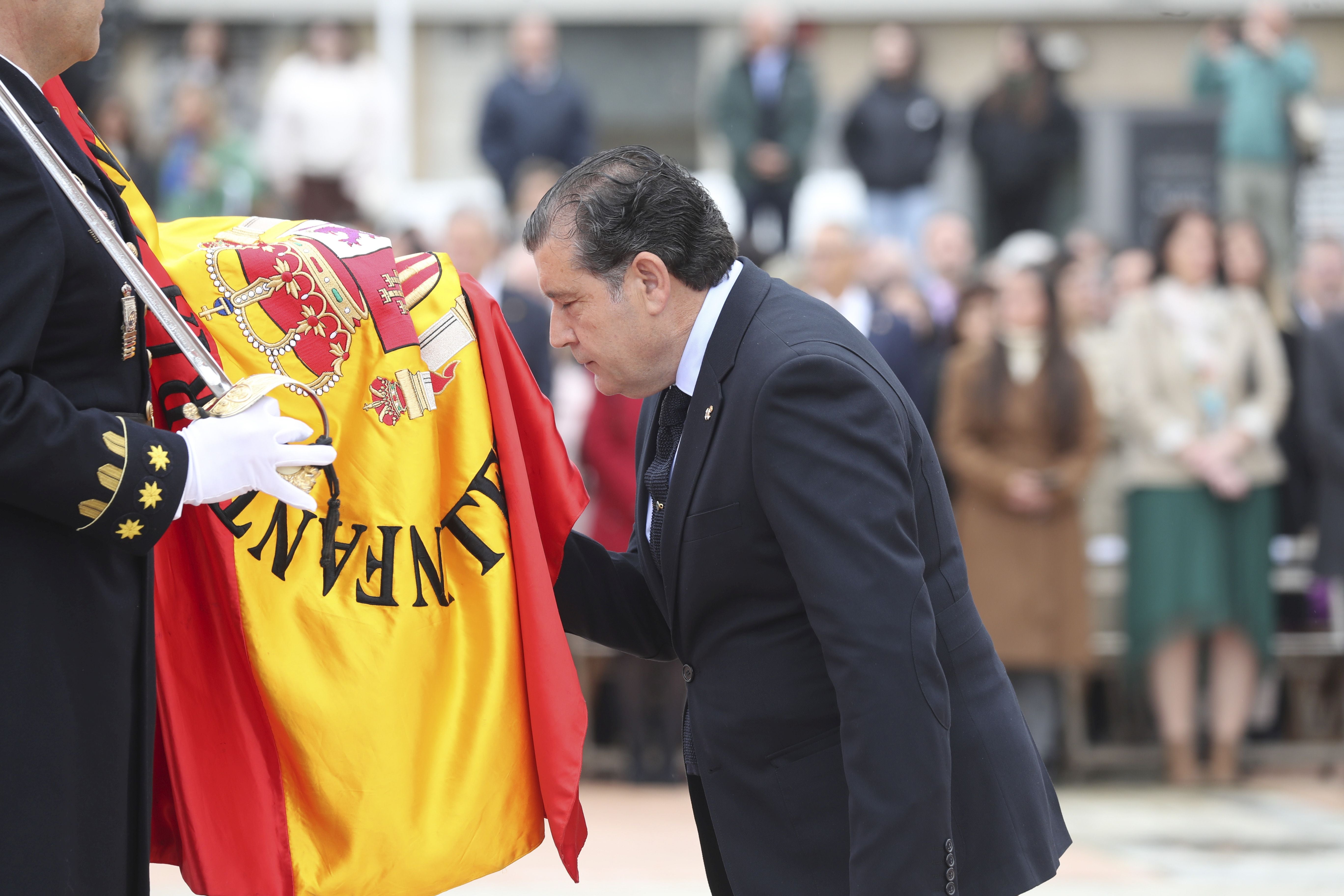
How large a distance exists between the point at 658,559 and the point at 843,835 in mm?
548

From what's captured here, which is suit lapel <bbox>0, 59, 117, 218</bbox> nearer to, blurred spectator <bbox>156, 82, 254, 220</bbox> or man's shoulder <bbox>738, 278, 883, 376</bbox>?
man's shoulder <bbox>738, 278, 883, 376</bbox>

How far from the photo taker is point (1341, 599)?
7.34 meters

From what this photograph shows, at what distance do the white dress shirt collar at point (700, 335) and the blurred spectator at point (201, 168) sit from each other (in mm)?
6522

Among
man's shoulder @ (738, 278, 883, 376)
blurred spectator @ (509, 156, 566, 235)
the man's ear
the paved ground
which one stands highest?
blurred spectator @ (509, 156, 566, 235)

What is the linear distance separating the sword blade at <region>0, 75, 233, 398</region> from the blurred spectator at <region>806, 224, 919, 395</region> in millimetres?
4668

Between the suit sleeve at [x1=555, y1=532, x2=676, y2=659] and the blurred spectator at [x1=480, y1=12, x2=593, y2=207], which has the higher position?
the blurred spectator at [x1=480, y1=12, x2=593, y2=207]

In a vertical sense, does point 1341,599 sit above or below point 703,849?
below

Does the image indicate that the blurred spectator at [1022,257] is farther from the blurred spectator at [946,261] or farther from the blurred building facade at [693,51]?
the blurred building facade at [693,51]

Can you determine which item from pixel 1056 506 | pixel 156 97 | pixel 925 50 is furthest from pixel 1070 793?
pixel 156 97

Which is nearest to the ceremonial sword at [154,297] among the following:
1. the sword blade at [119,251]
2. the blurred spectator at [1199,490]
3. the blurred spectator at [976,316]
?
the sword blade at [119,251]

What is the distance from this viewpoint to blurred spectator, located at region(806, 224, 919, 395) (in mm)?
6828

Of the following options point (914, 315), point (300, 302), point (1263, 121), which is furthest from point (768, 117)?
point (300, 302)

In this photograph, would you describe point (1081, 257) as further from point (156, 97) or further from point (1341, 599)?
point (156, 97)

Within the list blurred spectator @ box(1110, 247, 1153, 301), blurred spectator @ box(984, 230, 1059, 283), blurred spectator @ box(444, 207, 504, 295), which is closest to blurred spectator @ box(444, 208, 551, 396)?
blurred spectator @ box(444, 207, 504, 295)
